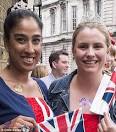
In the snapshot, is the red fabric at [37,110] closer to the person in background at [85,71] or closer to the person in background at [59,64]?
the person in background at [85,71]

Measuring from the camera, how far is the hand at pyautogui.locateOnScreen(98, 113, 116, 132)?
259 cm

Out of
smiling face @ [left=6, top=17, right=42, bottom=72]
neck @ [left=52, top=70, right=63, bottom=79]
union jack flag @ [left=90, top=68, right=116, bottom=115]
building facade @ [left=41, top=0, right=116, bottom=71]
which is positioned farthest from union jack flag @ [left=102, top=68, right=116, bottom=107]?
building facade @ [left=41, top=0, right=116, bottom=71]

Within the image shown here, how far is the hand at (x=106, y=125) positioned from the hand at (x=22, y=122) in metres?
0.42

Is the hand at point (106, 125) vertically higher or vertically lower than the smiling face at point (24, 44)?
lower

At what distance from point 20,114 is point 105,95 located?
54 centimetres

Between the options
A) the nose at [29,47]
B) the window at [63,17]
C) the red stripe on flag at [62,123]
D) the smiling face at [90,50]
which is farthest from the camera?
the window at [63,17]

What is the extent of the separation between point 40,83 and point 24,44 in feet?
1.62

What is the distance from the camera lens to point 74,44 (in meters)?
3.02

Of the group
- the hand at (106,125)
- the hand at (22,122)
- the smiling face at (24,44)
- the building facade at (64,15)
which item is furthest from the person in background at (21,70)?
the building facade at (64,15)

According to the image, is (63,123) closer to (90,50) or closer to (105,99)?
(105,99)

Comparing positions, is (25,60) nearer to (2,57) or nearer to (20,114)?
(20,114)

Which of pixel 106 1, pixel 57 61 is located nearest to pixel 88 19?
pixel 57 61

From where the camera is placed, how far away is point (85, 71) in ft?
9.74

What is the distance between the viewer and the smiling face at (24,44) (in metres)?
2.79
